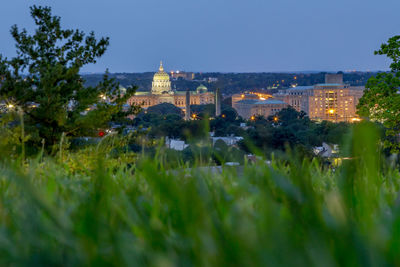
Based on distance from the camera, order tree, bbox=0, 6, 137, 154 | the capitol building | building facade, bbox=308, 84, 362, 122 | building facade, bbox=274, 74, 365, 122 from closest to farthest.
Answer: tree, bbox=0, 6, 137, 154 < building facade, bbox=274, 74, 365, 122 < building facade, bbox=308, 84, 362, 122 < the capitol building

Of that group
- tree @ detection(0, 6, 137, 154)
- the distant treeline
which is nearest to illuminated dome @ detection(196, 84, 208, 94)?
the distant treeline

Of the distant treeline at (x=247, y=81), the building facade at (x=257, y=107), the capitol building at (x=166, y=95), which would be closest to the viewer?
the building facade at (x=257, y=107)

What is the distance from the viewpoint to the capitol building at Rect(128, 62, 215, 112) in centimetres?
9894

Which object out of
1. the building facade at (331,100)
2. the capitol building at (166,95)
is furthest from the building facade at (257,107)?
the capitol building at (166,95)

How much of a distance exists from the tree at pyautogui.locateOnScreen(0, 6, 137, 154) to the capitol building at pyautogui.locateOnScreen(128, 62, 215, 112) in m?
81.5

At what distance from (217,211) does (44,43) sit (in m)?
13.7

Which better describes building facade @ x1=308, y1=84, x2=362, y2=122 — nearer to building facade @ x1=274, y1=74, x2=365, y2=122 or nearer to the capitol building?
building facade @ x1=274, y1=74, x2=365, y2=122

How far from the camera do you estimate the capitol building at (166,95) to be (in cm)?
9894

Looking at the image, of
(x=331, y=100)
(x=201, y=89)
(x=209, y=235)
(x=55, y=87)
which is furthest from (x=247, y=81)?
(x=209, y=235)

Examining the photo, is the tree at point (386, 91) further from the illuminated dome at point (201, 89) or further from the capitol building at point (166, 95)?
the illuminated dome at point (201, 89)

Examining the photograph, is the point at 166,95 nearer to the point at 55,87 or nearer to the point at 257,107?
the point at 257,107

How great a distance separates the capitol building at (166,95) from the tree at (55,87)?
81.5m

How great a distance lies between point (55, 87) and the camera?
11.5 m

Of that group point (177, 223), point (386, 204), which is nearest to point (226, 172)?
point (386, 204)
